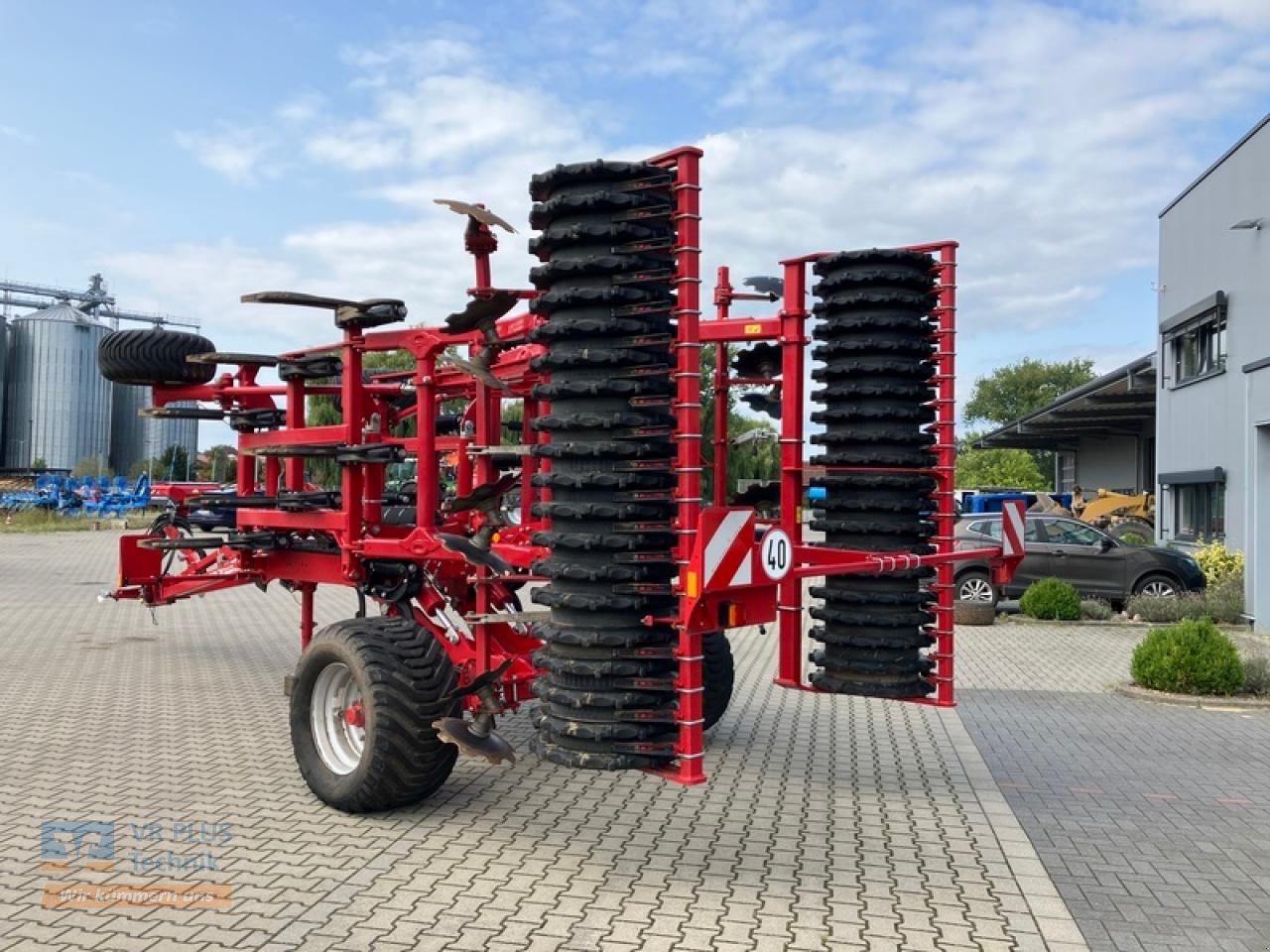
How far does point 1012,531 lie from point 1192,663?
13.0ft

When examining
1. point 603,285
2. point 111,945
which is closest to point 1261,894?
point 603,285

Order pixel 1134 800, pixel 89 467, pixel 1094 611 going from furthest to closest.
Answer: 1. pixel 89 467
2. pixel 1094 611
3. pixel 1134 800

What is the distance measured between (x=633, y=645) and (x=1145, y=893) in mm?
2457

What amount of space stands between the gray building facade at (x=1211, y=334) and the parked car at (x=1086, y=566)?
148cm

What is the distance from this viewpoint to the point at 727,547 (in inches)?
169

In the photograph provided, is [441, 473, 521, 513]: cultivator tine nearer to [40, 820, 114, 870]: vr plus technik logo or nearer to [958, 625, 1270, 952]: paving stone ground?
[40, 820, 114, 870]: vr plus technik logo

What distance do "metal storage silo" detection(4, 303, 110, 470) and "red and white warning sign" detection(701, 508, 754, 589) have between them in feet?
243

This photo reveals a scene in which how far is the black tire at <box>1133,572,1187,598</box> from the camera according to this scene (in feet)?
51.4

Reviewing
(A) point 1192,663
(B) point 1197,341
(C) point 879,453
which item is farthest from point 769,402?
(B) point 1197,341

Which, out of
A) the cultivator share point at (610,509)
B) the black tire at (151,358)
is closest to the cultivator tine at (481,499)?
the cultivator share point at (610,509)

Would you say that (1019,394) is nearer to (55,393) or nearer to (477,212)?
(55,393)

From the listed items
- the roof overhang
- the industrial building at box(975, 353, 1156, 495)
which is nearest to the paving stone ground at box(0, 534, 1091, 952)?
the roof overhang

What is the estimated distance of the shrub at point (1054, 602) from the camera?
47.9 feet

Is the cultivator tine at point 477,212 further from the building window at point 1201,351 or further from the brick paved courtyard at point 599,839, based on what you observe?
the building window at point 1201,351
